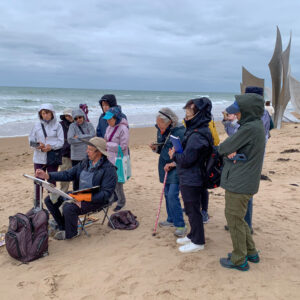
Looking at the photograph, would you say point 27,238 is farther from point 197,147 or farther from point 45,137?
point 197,147

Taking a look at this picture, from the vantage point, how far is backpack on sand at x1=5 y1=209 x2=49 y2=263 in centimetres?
311

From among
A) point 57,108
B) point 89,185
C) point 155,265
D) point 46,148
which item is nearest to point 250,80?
point 46,148

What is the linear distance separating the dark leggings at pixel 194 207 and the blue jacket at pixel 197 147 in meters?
0.08

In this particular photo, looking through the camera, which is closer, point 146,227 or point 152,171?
point 146,227

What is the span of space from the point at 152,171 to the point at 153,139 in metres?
5.69

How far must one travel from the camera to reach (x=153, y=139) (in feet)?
42.3

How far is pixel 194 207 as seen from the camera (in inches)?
120

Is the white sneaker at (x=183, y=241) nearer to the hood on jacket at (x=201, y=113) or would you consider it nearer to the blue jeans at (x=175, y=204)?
the blue jeans at (x=175, y=204)

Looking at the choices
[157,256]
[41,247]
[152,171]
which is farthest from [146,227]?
[152,171]

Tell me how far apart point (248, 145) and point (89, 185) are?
76.8 inches

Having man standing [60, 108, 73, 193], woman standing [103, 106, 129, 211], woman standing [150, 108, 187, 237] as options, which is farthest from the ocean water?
woman standing [150, 108, 187, 237]

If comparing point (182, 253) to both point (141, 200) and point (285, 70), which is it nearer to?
point (141, 200)

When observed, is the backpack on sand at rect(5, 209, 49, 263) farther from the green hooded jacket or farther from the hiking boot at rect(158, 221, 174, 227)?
the green hooded jacket

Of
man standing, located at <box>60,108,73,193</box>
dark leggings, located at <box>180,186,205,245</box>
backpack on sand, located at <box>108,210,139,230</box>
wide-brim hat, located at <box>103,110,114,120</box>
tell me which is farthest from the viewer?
man standing, located at <box>60,108,73,193</box>
